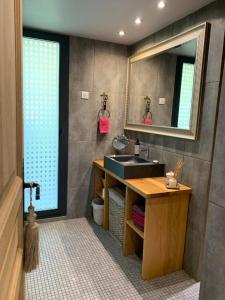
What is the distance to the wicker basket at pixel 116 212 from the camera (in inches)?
97.8

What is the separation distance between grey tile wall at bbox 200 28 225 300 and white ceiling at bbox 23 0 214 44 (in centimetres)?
142

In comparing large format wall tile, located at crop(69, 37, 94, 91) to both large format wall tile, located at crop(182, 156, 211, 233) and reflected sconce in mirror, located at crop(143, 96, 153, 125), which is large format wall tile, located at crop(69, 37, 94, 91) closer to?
reflected sconce in mirror, located at crop(143, 96, 153, 125)

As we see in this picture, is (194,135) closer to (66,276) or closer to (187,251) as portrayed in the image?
(187,251)

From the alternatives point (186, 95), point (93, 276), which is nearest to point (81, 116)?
point (186, 95)

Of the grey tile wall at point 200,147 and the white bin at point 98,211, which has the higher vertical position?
the grey tile wall at point 200,147

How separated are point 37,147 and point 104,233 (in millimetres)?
1307

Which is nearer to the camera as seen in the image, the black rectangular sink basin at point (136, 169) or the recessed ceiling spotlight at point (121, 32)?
the black rectangular sink basin at point (136, 169)

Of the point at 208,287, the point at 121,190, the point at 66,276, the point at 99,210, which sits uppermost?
the point at 208,287

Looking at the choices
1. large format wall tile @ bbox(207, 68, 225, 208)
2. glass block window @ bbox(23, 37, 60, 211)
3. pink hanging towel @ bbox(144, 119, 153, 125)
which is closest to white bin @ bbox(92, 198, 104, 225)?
glass block window @ bbox(23, 37, 60, 211)

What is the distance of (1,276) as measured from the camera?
0.53 meters

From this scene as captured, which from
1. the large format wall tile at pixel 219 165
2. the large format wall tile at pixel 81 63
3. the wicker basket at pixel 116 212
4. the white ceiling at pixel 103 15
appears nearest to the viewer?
the large format wall tile at pixel 219 165

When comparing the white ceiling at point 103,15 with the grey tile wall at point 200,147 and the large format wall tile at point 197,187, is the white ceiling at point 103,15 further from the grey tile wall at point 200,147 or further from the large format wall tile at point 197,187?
the large format wall tile at point 197,187

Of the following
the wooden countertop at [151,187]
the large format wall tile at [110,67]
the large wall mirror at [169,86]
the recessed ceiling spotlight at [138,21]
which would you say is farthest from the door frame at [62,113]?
the wooden countertop at [151,187]

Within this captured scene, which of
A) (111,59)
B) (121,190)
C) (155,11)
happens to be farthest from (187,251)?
(111,59)
